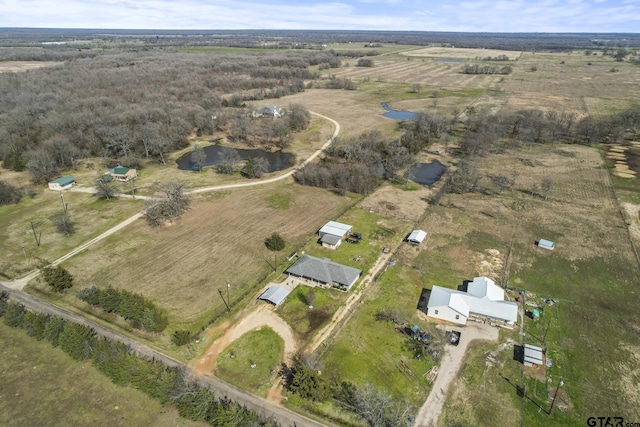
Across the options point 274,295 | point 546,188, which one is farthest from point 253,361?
point 546,188

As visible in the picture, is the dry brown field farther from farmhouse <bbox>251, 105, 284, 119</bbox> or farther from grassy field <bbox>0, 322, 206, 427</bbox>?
farmhouse <bbox>251, 105, 284, 119</bbox>

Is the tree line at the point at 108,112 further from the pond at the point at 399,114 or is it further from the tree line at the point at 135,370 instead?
the pond at the point at 399,114

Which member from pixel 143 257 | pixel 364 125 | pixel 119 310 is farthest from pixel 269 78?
pixel 119 310

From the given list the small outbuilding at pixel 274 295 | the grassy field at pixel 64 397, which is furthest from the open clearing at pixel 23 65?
the small outbuilding at pixel 274 295

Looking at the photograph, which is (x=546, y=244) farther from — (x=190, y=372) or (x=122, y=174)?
(x=122, y=174)

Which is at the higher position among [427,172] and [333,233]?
[333,233]

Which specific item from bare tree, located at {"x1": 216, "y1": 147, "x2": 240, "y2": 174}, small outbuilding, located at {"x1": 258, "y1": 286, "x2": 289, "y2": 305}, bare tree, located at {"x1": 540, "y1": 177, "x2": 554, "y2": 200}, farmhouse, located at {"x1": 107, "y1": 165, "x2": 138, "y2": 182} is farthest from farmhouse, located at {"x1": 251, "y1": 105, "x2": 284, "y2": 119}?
small outbuilding, located at {"x1": 258, "y1": 286, "x2": 289, "y2": 305}
